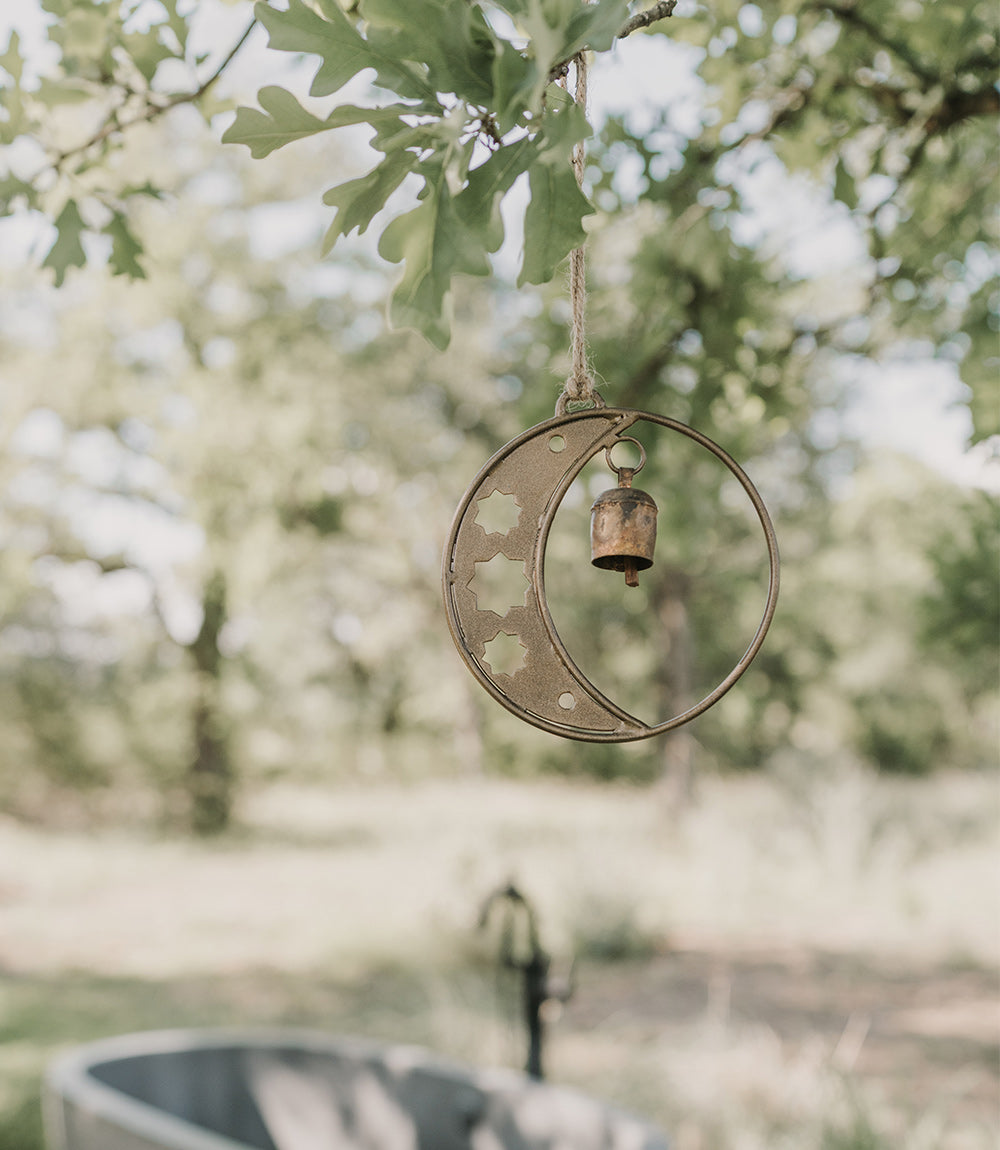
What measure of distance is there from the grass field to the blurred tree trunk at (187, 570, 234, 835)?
2.43 ft

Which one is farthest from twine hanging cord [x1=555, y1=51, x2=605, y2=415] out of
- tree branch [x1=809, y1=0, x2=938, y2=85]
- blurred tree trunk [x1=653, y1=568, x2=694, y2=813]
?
blurred tree trunk [x1=653, y1=568, x2=694, y2=813]

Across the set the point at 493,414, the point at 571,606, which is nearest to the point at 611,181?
the point at 493,414

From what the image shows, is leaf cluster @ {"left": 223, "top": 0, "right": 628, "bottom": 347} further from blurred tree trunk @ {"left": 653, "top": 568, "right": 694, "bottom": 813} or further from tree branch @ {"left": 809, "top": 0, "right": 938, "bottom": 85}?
blurred tree trunk @ {"left": 653, "top": 568, "right": 694, "bottom": 813}

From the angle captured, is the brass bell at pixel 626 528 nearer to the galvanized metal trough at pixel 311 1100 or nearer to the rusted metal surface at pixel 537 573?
the rusted metal surface at pixel 537 573

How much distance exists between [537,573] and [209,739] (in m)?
11.9

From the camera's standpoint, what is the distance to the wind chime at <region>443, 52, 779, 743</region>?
84 centimetres

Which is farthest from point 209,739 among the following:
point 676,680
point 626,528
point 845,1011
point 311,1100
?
point 626,528

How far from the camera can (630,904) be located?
6.47m

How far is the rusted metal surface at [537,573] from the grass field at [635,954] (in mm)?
2697

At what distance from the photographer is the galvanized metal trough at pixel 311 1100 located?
7.85ft

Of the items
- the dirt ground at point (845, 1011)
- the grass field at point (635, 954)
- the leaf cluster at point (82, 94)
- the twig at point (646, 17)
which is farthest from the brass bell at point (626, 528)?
the dirt ground at point (845, 1011)

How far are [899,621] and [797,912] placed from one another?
38.2ft

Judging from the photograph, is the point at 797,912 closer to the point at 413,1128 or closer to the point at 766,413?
the point at 413,1128

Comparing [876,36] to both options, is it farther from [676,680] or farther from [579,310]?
[676,680]
